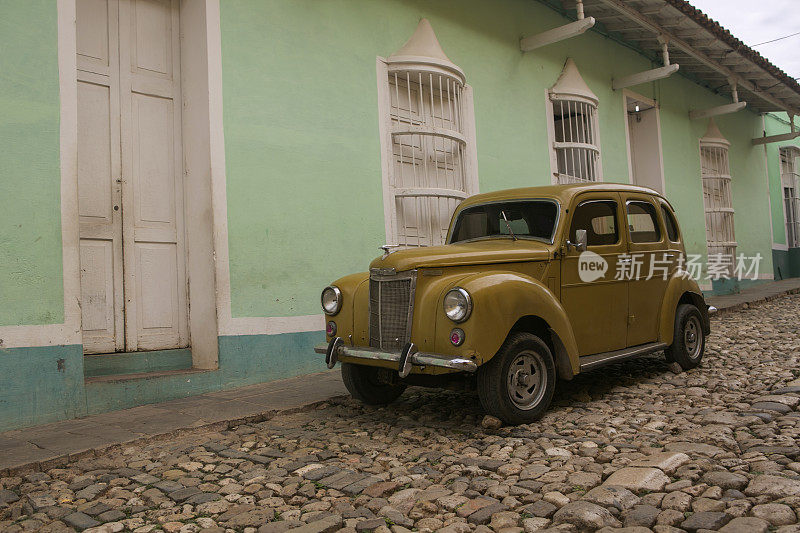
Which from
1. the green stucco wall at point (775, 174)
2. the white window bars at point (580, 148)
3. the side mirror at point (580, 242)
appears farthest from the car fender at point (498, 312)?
the green stucco wall at point (775, 174)

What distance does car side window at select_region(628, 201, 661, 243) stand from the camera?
5.27m

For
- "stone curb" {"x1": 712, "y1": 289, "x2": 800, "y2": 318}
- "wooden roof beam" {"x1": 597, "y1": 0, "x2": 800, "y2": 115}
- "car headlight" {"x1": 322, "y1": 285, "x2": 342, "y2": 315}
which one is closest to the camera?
"car headlight" {"x1": 322, "y1": 285, "x2": 342, "y2": 315}

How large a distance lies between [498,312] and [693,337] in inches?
115

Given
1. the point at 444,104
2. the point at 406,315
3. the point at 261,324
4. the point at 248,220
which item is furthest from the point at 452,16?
the point at 406,315

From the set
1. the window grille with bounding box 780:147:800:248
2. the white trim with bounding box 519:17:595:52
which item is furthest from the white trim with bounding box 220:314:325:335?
the window grille with bounding box 780:147:800:248

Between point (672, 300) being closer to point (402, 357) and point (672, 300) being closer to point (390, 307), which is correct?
point (390, 307)

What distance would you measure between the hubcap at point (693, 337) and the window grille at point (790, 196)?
14.9 meters

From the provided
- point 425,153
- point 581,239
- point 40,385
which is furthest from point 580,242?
point 40,385

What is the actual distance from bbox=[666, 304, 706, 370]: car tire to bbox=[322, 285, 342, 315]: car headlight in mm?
3079

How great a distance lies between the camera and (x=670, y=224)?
5773 mm

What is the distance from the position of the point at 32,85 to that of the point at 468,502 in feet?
13.9

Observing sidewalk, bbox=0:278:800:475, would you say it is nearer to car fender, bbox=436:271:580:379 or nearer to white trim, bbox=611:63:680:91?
car fender, bbox=436:271:580:379

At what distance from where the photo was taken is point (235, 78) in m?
5.74

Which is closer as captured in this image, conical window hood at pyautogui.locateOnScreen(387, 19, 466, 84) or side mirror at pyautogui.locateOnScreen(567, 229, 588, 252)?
side mirror at pyautogui.locateOnScreen(567, 229, 588, 252)
